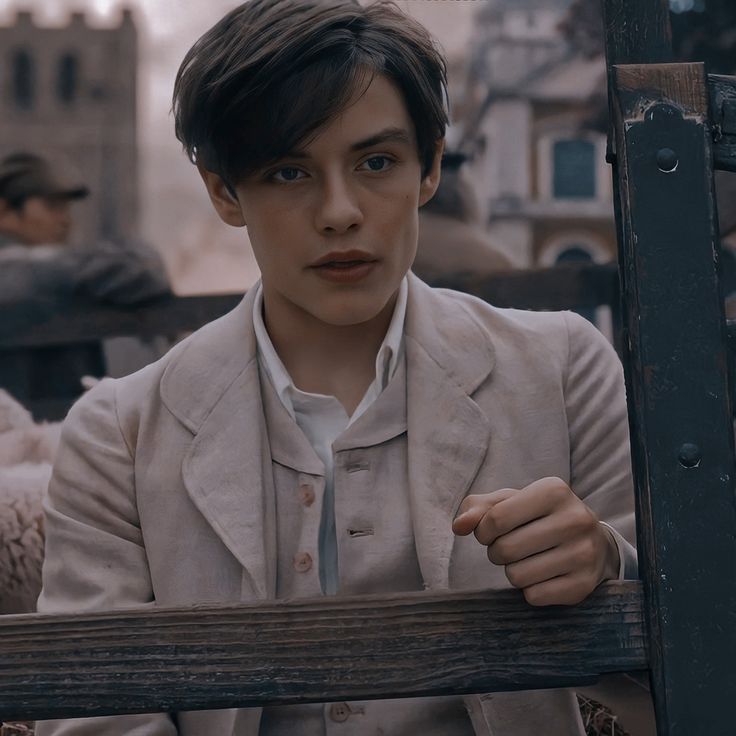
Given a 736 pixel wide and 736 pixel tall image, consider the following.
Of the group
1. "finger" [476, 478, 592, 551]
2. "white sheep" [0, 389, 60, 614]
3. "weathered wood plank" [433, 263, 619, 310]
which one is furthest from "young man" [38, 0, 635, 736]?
"weathered wood plank" [433, 263, 619, 310]

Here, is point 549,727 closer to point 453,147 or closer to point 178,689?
point 178,689

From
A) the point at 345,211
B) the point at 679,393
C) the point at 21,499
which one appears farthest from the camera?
the point at 21,499

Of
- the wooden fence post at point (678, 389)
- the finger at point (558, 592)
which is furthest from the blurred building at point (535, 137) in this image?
the finger at point (558, 592)

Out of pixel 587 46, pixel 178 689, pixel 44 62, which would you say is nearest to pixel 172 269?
pixel 44 62

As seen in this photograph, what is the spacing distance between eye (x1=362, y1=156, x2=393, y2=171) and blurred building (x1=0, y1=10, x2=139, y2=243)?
159 cm

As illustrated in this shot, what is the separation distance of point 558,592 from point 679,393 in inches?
10.2

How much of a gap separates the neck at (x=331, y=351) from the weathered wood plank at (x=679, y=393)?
2.27ft

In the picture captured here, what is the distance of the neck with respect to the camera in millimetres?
2033

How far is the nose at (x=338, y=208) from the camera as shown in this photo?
5.82 ft

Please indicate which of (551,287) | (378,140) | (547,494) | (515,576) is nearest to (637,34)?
(378,140)

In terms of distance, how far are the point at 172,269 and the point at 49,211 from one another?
15.2 inches

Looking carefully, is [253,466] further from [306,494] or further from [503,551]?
[503,551]

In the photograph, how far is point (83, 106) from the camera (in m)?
3.39

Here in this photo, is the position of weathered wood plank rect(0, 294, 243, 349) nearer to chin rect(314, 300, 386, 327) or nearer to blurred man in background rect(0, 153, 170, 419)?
blurred man in background rect(0, 153, 170, 419)
